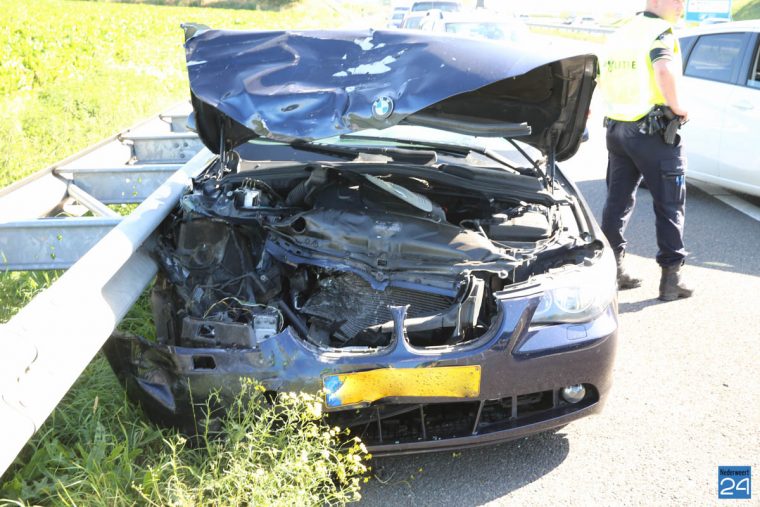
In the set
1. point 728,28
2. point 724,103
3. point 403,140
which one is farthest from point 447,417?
point 728,28

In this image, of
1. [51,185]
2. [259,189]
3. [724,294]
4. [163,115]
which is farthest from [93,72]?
[724,294]

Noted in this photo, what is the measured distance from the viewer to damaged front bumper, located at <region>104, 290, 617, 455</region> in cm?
268

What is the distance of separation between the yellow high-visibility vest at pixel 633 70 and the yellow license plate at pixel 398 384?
2715mm

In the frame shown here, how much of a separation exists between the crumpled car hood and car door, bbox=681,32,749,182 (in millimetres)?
3457

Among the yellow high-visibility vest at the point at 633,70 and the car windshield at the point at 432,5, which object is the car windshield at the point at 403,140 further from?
the car windshield at the point at 432,5

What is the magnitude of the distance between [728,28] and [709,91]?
0.61 metres

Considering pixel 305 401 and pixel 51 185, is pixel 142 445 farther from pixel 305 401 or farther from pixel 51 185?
pixel 51 185

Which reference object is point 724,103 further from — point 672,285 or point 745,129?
point 672,285

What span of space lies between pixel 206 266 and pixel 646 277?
337cm

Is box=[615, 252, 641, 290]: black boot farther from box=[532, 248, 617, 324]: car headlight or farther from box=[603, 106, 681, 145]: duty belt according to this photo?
box=[532, 248, 617, 324]: car headlight

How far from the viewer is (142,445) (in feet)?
9.73

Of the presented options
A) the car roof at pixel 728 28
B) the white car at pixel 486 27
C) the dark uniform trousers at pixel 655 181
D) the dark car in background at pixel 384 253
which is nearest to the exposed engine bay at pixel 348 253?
the dark car in background at pixel 384 253

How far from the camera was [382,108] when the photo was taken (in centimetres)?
292

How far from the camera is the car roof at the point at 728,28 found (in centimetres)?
630
